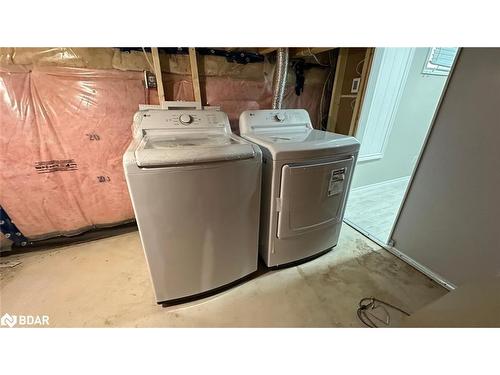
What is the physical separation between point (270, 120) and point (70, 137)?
1721 millimetres

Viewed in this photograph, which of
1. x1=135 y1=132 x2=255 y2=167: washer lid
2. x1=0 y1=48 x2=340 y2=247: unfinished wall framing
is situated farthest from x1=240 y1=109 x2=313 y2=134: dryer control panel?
x1=135 y1=132 x2=255 y2=167: washer lid

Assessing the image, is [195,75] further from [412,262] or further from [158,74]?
[412,262]

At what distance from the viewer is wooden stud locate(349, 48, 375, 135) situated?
1.95m

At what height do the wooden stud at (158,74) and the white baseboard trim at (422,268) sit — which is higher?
the wooden stud at (158,74)

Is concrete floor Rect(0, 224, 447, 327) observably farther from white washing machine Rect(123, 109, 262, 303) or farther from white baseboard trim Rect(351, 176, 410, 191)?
white baseboard trim Rect(351, 176, 410, 191)

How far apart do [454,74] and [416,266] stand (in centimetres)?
150

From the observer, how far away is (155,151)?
1084 mm

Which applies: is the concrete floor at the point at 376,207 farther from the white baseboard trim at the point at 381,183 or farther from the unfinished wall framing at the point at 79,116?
the unfinished wall framing at the point at 79,116

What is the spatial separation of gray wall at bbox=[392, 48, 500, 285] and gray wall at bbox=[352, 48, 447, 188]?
4.13ft

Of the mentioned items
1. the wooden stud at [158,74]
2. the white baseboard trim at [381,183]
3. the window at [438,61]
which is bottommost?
the white baseboard trim at [381,183]

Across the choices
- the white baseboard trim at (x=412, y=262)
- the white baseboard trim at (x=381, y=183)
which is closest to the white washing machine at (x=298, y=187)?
the white baseboard trim at (x=412, y=262)

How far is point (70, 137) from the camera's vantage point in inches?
69.2

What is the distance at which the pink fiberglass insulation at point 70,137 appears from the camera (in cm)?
159

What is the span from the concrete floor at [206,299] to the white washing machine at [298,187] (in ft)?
0.84
